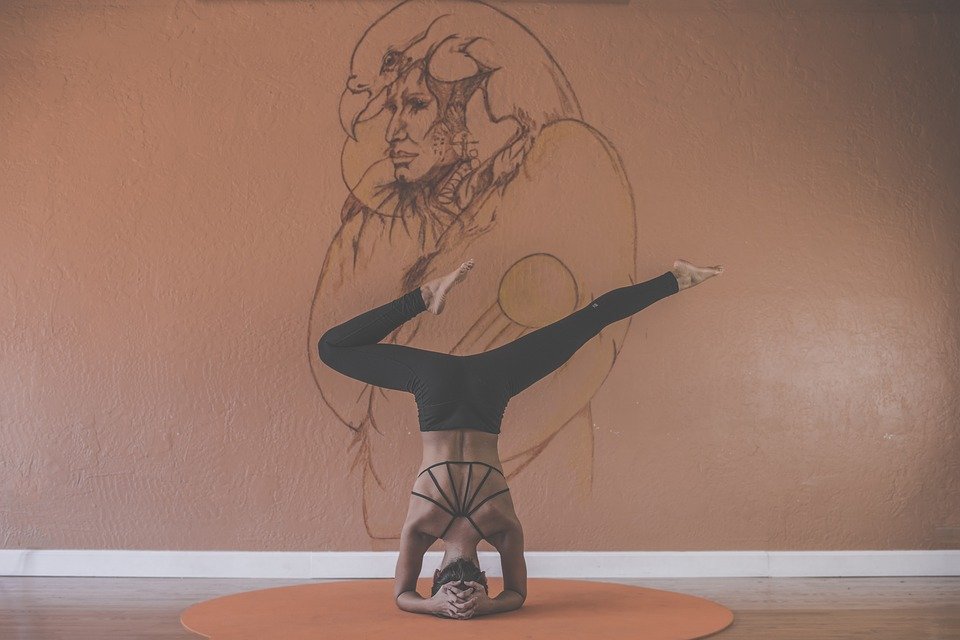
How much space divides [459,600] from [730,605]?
1.11m

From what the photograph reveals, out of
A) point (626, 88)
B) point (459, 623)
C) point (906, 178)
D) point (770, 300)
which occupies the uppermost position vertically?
point (626, 88)

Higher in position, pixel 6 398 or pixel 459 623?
pixel 6 398

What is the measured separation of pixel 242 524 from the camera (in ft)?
13.1

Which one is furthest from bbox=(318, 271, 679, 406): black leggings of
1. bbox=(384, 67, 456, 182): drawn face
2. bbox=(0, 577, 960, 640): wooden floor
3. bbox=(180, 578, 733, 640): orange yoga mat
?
bbox=(0, 577, 960, 640): wooden floor

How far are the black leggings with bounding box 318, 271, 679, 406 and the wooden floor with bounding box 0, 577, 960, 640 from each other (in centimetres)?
109

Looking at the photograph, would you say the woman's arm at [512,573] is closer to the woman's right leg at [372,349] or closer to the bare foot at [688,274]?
the woman's right leg at [372,349]

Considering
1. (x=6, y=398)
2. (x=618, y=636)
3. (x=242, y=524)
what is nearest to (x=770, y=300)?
(x=618, y=636)

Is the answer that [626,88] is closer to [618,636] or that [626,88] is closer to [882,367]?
[882,367]

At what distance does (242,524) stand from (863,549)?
2.83m

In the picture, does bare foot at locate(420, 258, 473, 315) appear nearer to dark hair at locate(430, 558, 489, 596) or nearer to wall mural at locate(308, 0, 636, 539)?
wall mural at locate(308, 0, 636, 539)

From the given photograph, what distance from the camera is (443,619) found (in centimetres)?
294

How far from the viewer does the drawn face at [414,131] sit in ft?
13.6

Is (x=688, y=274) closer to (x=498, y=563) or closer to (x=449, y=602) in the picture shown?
(x=498, y=563)

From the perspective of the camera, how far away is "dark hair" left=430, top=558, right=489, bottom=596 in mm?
2971
